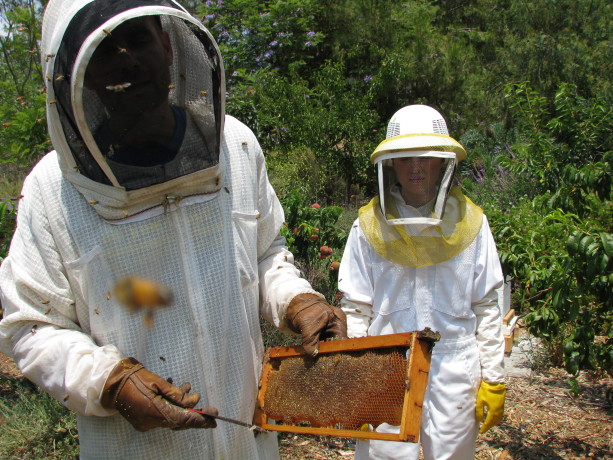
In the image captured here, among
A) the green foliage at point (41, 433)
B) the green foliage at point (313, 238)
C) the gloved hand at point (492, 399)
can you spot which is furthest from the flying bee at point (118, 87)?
the green foliage at point (313, 238)

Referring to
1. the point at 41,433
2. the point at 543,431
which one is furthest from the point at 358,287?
the point at 41,433

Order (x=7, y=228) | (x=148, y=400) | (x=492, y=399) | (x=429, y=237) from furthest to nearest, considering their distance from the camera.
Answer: (x=7, y=228), (x=429, y=237), (x=492, y=399), (x=148, y=400)

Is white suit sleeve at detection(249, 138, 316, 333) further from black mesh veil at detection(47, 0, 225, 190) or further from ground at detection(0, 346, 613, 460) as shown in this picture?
ground at detection(0, 346, 613, 460)

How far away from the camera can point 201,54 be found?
1729mm

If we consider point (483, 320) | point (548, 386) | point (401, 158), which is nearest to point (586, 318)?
point (483, 320)

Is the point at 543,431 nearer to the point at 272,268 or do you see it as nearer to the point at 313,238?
the point at 313,238

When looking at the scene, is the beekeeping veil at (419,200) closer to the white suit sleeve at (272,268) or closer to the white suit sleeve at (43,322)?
the white suit sleeve at (272,268)

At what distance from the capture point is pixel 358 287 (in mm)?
2754

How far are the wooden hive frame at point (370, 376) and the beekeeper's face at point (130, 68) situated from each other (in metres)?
0.90

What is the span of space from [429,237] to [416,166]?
1.12 ft

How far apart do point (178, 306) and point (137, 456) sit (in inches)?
17.5

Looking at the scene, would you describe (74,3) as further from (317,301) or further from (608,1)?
(608,1)

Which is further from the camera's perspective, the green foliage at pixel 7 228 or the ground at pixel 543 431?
the green foliage at pixel 7 228

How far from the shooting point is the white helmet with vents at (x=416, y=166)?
2584mm
